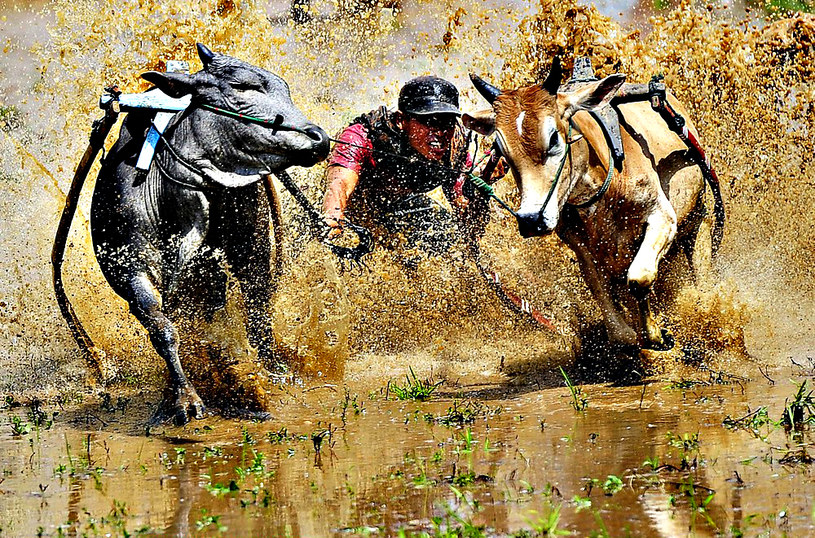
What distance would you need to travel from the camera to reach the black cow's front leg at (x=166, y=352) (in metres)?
5.73

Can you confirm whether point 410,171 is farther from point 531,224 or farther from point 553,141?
point 531,224

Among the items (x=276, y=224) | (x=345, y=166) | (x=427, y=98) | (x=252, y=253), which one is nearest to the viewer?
(x=252, y=253)

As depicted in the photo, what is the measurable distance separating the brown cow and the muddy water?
1.08 feet

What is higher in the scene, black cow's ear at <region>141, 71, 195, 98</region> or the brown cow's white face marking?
black cow's ear at <region>141, 71, 195, 98</region>

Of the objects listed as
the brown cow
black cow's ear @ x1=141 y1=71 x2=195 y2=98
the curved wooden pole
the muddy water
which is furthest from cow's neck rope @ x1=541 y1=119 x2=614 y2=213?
black cow's ear @ x1=141 y1=71 x2=195 y2=98

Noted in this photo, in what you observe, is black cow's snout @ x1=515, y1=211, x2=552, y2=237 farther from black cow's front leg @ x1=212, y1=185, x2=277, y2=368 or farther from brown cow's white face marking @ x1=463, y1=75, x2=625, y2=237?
black cow's front leg @ x1=212, y1=185, x2=277, y2=368

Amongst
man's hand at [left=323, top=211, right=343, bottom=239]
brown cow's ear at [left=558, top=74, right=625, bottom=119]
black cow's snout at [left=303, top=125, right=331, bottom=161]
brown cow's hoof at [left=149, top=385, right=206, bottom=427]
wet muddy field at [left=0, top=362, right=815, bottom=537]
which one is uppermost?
brown cow's ear at [left=558, top=74, right=625, bottom=119]

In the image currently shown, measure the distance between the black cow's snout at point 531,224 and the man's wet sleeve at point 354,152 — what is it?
72.1 inches

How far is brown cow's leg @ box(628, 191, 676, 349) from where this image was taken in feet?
20.0

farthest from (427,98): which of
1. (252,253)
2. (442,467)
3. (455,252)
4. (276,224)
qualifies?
(442,467)

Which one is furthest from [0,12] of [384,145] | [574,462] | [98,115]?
[574,462]

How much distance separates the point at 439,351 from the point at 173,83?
2.66 metres

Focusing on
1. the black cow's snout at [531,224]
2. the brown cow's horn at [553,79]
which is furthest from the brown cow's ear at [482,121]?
the black cow's snout at [531,224]

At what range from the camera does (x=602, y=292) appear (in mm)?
6801
